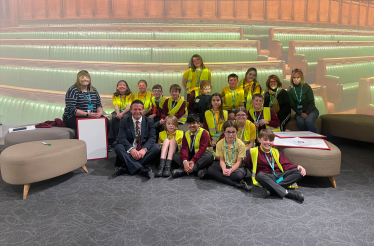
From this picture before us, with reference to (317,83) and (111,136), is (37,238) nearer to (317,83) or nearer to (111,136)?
(111,136)

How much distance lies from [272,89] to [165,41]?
213 cm

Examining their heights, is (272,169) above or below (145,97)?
below

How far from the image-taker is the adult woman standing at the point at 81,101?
148 inches

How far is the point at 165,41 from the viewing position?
5188 millimetres

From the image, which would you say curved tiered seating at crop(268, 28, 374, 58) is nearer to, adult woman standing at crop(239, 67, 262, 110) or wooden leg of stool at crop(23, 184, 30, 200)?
adult woman standing at crop(239, 67, 262, 110)

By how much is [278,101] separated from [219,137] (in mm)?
1155

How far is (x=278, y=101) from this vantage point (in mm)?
3982

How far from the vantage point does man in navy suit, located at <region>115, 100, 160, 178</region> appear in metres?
3.09

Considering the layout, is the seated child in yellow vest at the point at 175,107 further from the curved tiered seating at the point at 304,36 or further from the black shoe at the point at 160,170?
the curved tiered seating at the point at 304,36

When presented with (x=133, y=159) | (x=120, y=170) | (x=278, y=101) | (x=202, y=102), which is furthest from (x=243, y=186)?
(x=278, y=101)

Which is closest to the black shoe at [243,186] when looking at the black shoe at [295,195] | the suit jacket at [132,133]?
the black shoe at [295,195]

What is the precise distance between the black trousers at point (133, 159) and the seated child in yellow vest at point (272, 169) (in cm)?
101

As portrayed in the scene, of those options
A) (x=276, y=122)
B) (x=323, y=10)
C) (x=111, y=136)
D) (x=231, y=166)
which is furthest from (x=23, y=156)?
(x=323, y=10)

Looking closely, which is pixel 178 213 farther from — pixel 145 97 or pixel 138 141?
pixel 145 97
